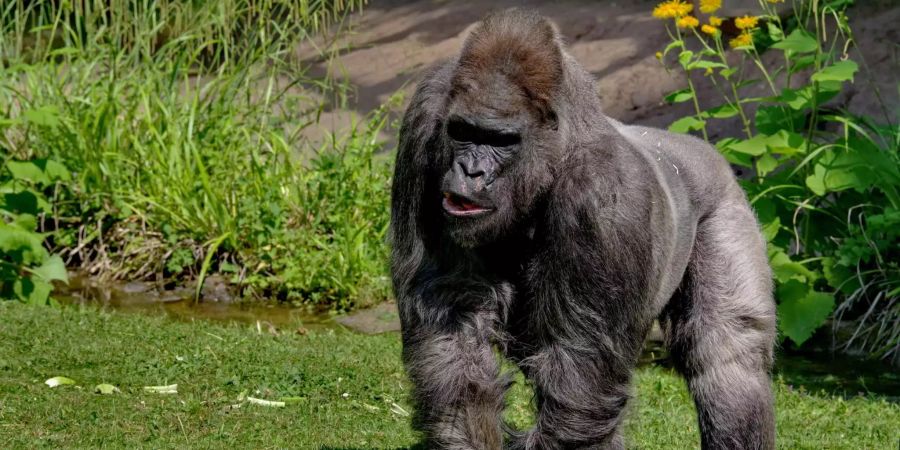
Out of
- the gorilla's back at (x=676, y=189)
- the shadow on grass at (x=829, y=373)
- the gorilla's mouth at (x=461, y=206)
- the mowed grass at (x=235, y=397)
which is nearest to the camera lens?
the gorilla's mouth at (x=461, y=206)

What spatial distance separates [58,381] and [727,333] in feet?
9.76

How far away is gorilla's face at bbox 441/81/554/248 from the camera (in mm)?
3840

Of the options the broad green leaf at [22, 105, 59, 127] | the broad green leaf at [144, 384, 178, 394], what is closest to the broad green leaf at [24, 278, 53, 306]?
the broad green leaf at [22, 105, 59, 127]

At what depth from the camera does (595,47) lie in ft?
37.6

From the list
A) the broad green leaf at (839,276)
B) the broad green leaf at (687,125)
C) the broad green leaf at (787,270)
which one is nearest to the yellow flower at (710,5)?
the broad green leaf at (687,125)

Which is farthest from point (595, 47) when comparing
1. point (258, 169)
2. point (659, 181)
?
point (659, 181)

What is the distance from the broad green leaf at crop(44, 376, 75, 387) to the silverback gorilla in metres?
2.23

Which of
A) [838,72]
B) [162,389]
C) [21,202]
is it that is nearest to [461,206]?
[162,389]

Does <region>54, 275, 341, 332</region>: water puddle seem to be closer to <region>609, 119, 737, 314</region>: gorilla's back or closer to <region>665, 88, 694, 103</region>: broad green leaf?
<region>665, 88, 694, 103</region>: broad green leaf

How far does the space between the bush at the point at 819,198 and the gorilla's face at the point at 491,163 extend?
11.8 ft

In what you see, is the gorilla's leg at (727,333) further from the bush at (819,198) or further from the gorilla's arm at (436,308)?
the bush at (819,198)

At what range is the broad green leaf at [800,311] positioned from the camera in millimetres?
7148

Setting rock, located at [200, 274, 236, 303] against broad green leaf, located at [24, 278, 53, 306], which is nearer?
broad green leaf, located at [24, 278, 53, 306]

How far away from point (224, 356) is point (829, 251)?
3660mm
